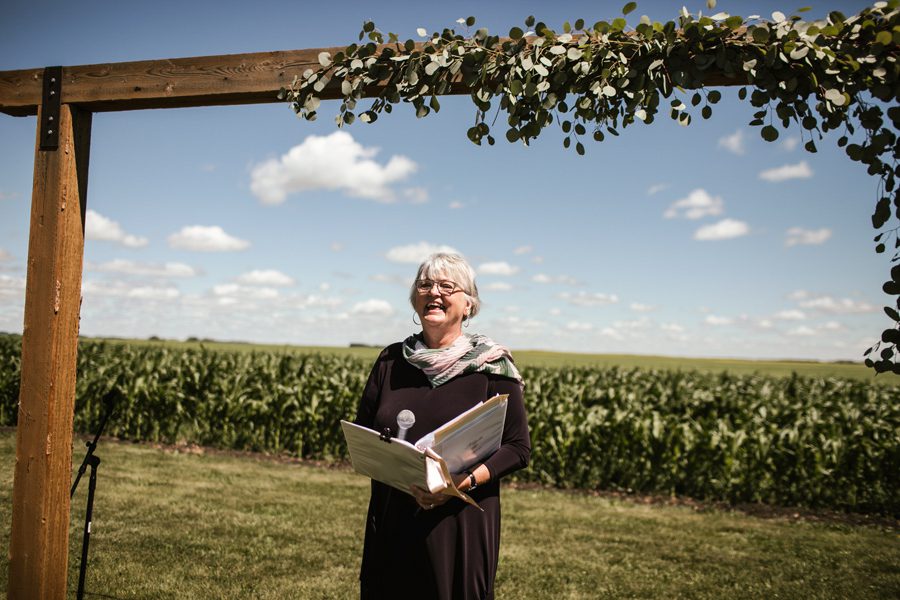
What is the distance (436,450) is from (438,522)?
461mm

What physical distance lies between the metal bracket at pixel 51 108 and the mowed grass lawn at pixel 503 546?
3.41 m

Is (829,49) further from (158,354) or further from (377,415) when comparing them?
(158,354)

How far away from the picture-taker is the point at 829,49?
267 cm

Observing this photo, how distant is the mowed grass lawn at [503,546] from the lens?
561 centimetres

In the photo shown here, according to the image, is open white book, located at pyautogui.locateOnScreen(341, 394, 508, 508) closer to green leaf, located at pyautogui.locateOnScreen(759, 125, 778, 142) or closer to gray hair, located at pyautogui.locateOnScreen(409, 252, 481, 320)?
gray hair, located at pyautogui.locateOnScreen(409, 252, 481, 320)

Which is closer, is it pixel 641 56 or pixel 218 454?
pixel 641 56

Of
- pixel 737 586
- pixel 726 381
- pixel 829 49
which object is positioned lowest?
pixel 737 586

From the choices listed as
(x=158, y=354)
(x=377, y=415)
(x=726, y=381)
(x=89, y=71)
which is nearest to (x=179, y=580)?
(x=377, y=415)

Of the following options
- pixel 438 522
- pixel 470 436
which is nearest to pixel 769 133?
pixel 470 436

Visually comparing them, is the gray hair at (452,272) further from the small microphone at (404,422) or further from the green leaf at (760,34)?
the green leaf at (760,34)

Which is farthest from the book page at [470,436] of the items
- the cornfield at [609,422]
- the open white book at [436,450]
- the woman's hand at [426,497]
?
the cornfield at [609,422]

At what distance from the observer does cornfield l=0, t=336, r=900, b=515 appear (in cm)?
880

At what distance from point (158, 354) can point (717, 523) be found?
A: 11.6 metres

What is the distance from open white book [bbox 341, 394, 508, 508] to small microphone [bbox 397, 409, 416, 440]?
0.62 ft
